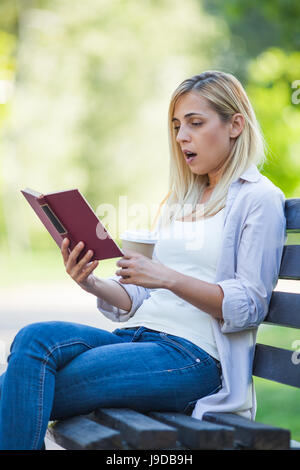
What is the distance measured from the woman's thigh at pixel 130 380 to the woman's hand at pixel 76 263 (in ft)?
1.03

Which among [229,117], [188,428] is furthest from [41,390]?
[229,117]

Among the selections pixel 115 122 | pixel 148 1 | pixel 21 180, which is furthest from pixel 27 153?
pixel 148 1

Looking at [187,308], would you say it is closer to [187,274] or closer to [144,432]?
[187,274]

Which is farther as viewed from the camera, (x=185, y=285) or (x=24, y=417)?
(x=185, y=285)

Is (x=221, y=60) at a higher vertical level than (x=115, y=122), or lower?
higher

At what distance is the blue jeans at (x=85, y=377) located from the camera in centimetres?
220

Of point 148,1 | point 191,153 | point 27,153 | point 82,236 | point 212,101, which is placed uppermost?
point 148,1

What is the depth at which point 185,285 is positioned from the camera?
8.13 feet

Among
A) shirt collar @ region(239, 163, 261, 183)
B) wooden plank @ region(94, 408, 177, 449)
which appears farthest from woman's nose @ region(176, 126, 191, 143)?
wooden plank @ region(94, 408, 177, 449)

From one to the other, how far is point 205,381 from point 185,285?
0.36m

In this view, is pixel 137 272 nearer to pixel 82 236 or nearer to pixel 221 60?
pixel 82 236

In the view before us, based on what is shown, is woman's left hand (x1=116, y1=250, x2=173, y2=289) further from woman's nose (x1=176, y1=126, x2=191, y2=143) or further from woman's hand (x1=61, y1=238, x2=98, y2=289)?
woman's nose (x1=176, y1=126, x2=191, y2=143)

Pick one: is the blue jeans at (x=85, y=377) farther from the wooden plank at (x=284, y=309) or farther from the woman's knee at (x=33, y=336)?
the wooden plank at (x=284, y=309)

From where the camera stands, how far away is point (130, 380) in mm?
2406
